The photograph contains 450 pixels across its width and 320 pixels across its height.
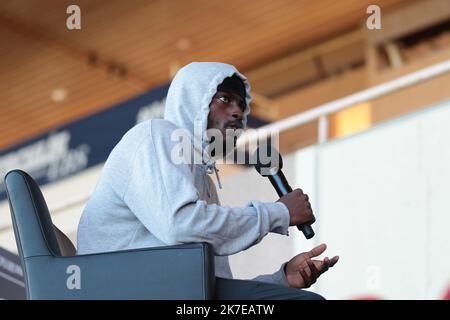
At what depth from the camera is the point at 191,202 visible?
6.82 feet

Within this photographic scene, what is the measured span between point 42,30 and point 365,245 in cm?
586

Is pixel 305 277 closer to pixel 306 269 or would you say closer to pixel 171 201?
pixel 306 269

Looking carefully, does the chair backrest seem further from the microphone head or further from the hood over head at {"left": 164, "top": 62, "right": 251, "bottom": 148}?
the microphone head

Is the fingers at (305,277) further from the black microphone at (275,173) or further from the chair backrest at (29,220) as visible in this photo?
the chair backrest at (29,220)

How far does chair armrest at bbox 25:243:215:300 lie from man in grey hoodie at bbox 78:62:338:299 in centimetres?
6

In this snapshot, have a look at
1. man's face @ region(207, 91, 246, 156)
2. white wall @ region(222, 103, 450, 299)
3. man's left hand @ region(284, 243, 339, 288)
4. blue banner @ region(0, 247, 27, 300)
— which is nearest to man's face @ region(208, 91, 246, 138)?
man's face @ region(207, 91, 246, 156)

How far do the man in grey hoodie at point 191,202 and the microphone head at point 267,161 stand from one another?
0.08 metres

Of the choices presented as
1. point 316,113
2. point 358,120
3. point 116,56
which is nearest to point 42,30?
point 116,56

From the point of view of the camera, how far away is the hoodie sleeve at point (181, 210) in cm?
206

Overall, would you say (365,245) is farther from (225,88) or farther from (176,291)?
(176,291)

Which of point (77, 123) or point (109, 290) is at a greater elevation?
point (77, 123)

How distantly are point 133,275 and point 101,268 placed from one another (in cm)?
7

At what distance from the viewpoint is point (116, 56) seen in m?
10.1

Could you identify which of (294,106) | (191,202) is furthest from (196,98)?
(294,106)
